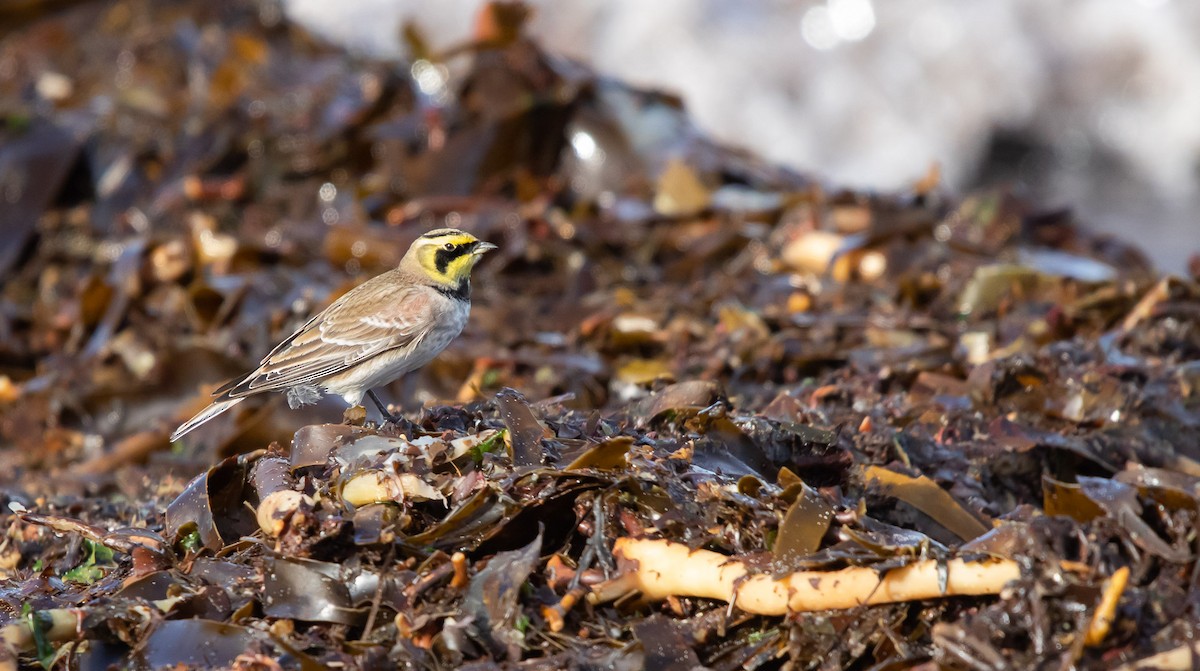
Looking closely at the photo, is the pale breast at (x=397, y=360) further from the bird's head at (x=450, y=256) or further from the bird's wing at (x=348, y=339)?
the bird's head at (x=450, y=256)

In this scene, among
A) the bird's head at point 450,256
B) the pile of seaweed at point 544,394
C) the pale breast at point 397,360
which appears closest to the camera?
the pile of seaweed at point 544,394

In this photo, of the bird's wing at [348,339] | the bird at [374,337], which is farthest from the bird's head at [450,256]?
the bird's wing at [348,339]

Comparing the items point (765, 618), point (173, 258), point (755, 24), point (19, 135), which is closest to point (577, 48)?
point (755, 24)

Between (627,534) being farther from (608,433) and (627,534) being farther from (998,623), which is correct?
(998,623)

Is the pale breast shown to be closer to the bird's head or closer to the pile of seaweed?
the bird's head

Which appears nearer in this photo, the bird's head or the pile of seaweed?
the pile of seaweed

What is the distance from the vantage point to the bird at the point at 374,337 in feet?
16.5

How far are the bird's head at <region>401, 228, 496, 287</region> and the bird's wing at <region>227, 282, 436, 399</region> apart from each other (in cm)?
17

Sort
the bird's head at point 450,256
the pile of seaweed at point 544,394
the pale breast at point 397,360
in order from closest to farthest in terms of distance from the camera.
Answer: the pile of seaweed at point 544,394 < the pale breast at point 397,360 < the bird's head at point 450,256

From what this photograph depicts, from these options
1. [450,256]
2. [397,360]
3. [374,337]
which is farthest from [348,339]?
[450,256]

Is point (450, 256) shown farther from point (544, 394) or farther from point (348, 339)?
point (544, 394)

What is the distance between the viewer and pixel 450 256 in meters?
5.39

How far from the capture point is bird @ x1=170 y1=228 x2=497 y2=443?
5.03 metres

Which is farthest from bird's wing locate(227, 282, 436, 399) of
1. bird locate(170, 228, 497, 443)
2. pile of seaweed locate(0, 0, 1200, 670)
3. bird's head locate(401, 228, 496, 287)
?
pile of seaweed locate(0, 0, 1200, 670)
